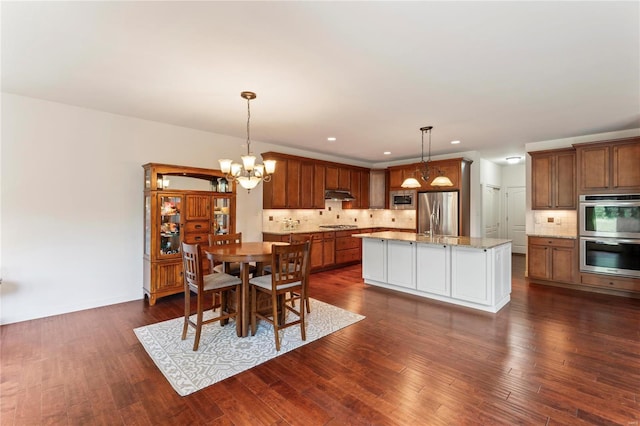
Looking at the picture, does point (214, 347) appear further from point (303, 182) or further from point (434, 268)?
point (303, 182)

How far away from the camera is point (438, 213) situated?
680 cm

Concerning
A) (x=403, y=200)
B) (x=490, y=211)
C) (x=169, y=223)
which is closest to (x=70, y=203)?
(x=169, y=223)

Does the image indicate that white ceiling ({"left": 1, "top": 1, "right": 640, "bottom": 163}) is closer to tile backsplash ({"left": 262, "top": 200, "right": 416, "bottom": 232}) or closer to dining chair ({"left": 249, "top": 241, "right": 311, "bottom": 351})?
dining chair ({"left": 249, "top": 241, "right": 311, "bottom": 351})

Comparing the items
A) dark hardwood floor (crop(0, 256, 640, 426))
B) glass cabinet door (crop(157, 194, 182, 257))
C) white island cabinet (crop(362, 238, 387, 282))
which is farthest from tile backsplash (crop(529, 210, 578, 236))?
glass cabinet door (crop(157, 194, 182, 257))

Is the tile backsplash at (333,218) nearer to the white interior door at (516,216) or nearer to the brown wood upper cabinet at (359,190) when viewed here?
the brown wood upper cabinet at (359,190)

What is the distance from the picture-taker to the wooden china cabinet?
4246 millimetres

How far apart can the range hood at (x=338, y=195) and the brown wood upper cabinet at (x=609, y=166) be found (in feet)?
14.3

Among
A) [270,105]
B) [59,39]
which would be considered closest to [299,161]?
[270,105]

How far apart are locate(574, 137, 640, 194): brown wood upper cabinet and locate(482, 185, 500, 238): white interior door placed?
2.69 metres

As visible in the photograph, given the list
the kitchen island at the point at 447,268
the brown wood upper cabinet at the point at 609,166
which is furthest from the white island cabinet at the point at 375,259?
the brown wood upper cabinet at the point at 609,166

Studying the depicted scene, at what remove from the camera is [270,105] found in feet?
12.6

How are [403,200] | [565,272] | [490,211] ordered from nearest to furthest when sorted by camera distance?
1. [565,272]
2. [403,200]
3. [490,211]

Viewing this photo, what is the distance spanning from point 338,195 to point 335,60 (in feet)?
15.4

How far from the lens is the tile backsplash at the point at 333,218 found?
20.9 ft
